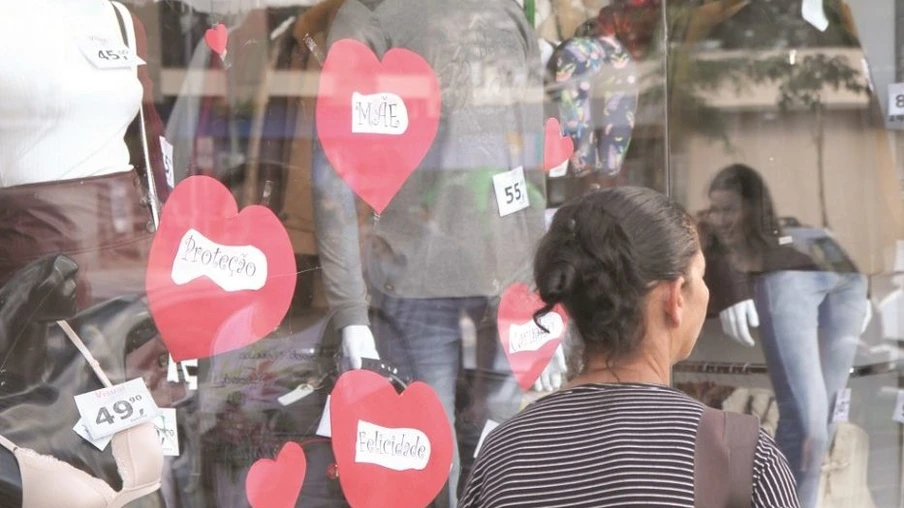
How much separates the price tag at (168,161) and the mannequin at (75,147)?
0.09 ft

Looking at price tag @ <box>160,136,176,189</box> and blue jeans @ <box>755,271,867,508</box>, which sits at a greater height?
price tag @ <box>160,136,176,189</box>

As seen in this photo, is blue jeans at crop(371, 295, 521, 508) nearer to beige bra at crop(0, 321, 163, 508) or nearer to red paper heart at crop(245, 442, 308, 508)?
red paper heart at crop(245, 442, 308, 508)

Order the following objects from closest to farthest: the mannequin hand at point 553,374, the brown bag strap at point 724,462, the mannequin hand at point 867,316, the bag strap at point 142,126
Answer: the brown bag strap at point 724,462 < the bag strap at point 142,126 < the mannequin hand at point 553,374 < the mannequin hand at point 867,316

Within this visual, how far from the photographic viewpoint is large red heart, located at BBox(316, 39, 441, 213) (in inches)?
107

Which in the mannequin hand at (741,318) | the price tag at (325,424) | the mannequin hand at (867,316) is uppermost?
the price tag at (325,424)

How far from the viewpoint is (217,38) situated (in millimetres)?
2570

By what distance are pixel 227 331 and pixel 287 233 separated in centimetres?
28

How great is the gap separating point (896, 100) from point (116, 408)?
2776mm

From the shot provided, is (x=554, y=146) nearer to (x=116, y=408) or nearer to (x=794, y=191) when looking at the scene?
(x=794, y=191)

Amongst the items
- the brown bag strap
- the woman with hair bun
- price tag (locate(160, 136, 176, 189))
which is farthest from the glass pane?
the brown bag strap

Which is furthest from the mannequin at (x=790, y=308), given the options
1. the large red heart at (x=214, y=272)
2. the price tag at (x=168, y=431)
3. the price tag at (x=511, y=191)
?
the price tag at (x=168, y=431)

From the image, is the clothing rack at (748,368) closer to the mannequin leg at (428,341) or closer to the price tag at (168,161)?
the mannequin leg at (428,341)

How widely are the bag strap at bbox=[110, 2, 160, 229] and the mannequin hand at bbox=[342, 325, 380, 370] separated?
22.8 inches

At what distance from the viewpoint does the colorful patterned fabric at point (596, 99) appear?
3.12m
